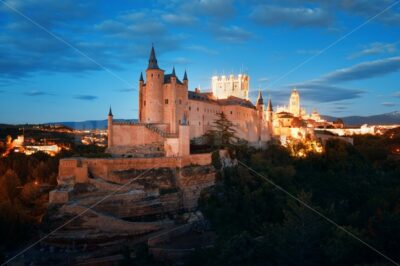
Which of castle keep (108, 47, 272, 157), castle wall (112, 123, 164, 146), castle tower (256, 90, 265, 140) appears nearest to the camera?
castle keep (108, 47, 272, 157)

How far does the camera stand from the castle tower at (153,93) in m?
33.5

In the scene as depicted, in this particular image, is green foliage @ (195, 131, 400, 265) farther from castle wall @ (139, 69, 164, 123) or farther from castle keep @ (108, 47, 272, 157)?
castle wall @ (139, 69, 164, 123)

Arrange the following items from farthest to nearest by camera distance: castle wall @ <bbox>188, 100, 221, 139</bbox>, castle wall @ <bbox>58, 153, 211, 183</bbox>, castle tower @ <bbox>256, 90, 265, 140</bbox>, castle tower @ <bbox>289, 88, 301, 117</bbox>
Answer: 1. castle tower @ <bbox>289, 88, 301, 117</bbox>
2. castle tower @ <bbox>256, 90, 265, 140</bbox>
3. castle wall @ <bbox>188, 100, 221, 139</bbox>
4. castle wall @ <bbox>58, 153, 211, 183</bbox>

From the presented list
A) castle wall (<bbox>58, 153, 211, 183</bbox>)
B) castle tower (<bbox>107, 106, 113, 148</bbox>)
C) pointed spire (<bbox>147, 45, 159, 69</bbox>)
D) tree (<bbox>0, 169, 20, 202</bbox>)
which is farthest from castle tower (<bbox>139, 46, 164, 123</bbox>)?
tree (<bbox>0, 169, 20, 202</bbox>)

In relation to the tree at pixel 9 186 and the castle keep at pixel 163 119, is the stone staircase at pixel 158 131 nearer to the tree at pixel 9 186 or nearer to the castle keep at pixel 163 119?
the castle keep at pixel 163 119

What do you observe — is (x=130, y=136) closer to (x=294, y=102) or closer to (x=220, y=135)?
(x=220, y=135)

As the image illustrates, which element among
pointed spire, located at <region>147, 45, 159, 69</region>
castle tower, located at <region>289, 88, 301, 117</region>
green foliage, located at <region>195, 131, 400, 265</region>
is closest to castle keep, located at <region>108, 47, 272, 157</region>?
pointed spire, located at <region>147, 45, 159, 69</region>

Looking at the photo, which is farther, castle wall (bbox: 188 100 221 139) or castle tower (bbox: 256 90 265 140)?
castle tower (bbox: 256 90 265 140)

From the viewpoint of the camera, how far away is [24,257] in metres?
22.8

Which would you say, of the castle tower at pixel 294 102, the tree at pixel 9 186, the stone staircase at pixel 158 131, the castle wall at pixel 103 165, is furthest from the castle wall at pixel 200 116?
the castle tower at pixel 294 102

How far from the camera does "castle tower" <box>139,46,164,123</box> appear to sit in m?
33.5

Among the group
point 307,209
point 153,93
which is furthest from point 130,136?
point 307,209

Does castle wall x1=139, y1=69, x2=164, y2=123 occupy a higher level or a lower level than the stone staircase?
higher

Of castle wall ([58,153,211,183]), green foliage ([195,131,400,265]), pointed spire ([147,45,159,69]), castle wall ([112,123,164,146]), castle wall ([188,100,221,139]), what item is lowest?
green foliage ([195,131,400,265])
